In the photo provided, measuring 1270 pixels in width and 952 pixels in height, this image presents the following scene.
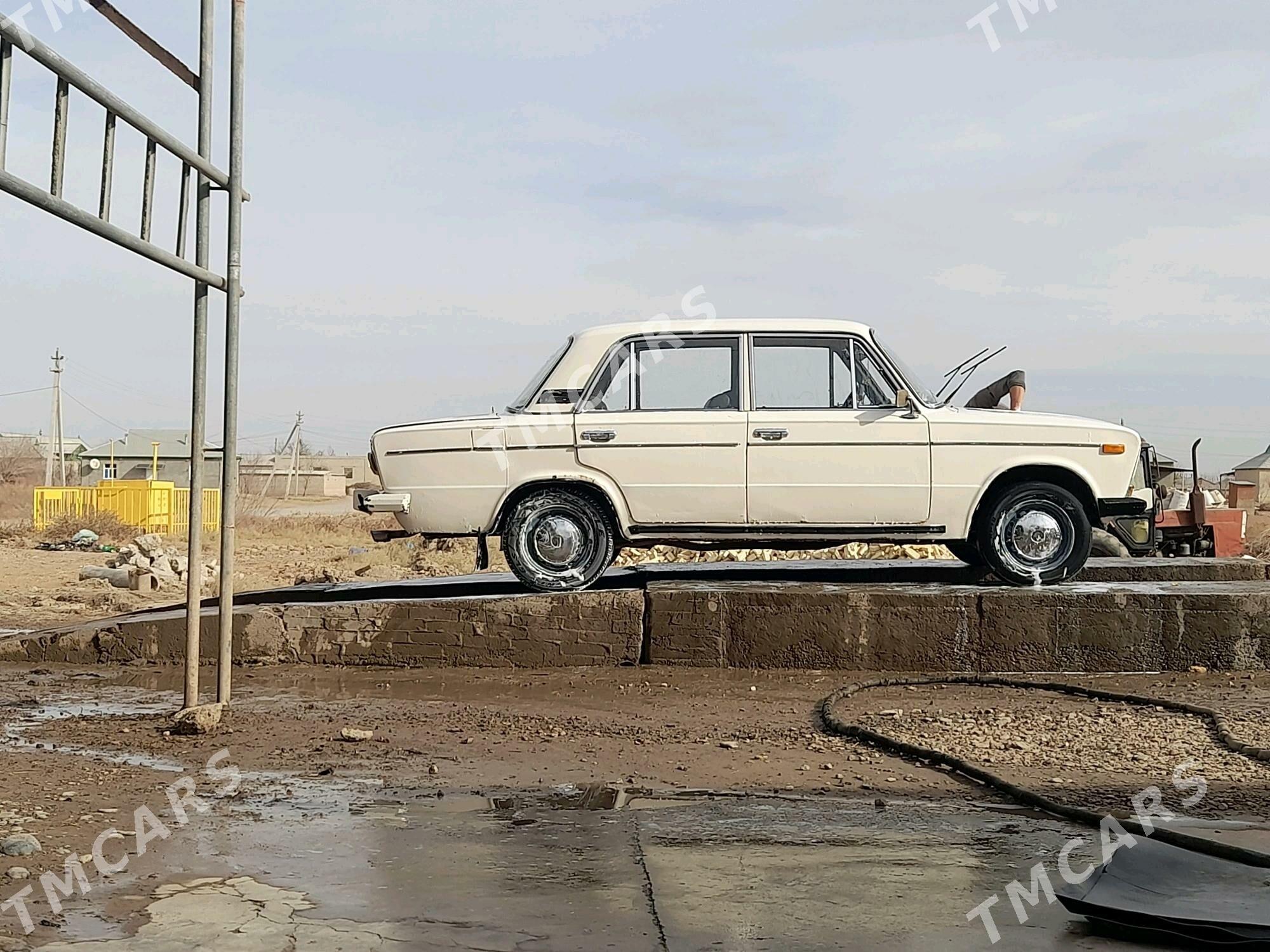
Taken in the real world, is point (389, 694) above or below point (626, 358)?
below

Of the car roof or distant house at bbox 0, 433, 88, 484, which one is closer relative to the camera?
the car roof

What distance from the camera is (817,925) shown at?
10.8 ft

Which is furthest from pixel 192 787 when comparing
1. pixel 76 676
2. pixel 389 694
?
pixel 76 676

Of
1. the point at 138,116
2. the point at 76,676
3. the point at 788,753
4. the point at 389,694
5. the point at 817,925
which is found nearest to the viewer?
the point at 817,925

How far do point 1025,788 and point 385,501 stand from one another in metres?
4.85

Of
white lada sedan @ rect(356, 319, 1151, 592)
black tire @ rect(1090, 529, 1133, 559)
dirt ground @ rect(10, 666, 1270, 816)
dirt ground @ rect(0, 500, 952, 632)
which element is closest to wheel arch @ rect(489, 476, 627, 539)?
white lada sedan @ rect(356, 319, 1151, 592)

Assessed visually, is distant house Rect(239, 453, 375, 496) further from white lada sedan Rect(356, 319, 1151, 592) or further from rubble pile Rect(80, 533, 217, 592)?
white lada sedan Rect(356, 319, 1151, 592)

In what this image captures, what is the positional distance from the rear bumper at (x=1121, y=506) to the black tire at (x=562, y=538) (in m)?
3.29

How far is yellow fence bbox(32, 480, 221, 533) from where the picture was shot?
29.0m

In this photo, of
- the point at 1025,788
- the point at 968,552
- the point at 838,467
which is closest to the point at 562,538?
the point at 838,467

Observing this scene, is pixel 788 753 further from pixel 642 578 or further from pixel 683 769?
pixel 642 578

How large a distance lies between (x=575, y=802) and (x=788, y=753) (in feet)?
4.37

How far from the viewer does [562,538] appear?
852 centimetres

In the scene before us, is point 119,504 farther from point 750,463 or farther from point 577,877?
point 577,877
